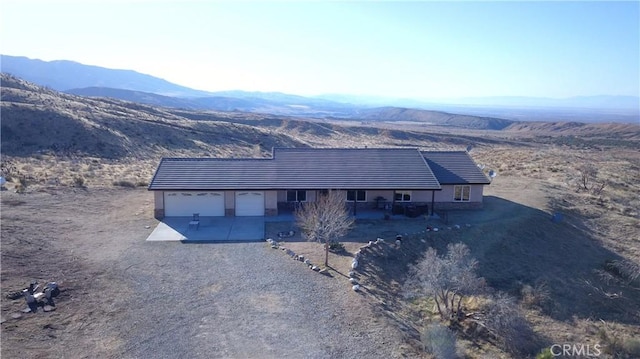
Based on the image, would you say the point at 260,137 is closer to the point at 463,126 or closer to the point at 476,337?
the point at 476,337

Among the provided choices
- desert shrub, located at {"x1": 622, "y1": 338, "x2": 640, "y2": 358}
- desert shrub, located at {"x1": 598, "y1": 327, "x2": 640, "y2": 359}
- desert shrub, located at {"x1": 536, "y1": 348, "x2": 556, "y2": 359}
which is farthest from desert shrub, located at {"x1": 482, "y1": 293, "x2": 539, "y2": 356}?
desert shrub, located at {"x1": 622, "y1": 338, "x2": 640, "y2": 358}

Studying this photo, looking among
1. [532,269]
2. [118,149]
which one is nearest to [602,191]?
[532,269]

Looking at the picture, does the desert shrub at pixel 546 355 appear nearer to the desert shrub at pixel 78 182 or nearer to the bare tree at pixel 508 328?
the bare tree at pixel 508 328

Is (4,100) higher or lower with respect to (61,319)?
higher

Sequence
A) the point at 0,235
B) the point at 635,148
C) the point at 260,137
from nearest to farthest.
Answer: the point at 0,235 → the point at 260,137 → the point at 635,148

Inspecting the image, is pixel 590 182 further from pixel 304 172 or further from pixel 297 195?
pixel 297 195
